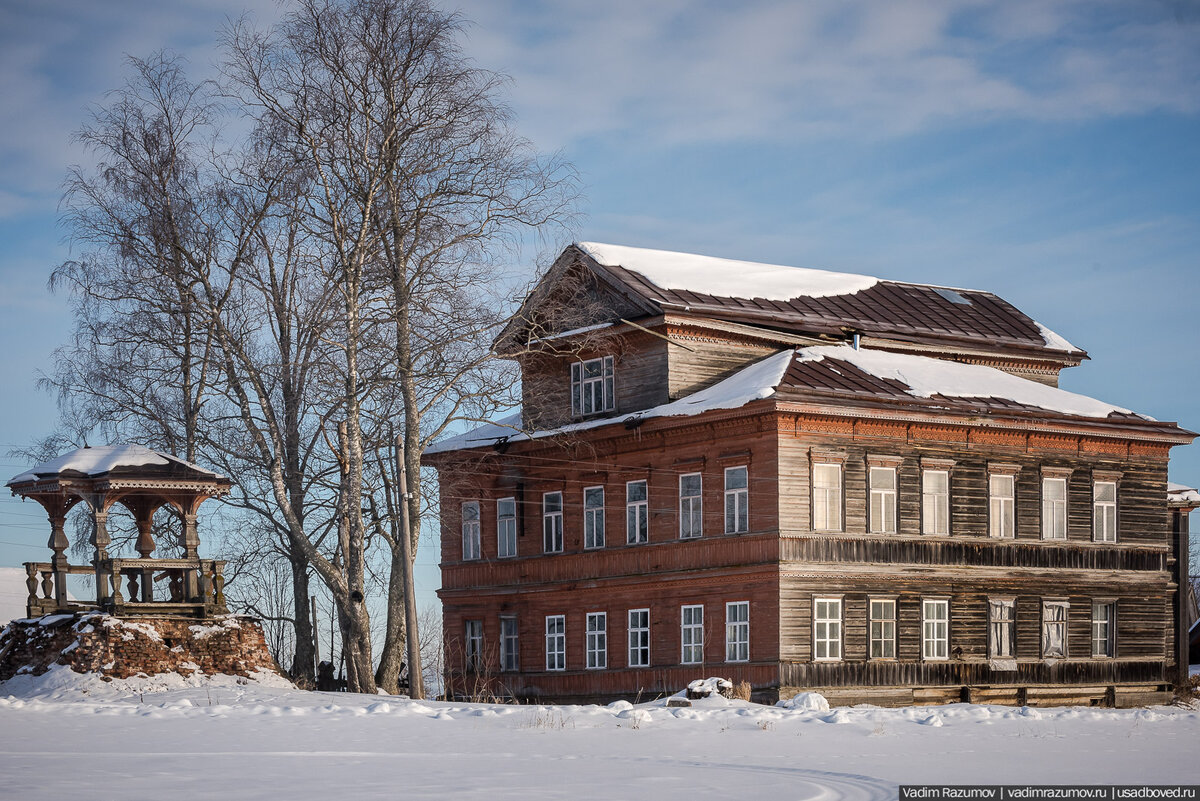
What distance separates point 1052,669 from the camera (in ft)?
128

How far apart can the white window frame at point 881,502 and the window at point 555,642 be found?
29.2 feet

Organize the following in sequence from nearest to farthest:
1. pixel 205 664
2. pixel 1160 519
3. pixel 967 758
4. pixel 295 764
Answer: pixel 295 764
pixel 967 758
pixel 205 664
pixel 1160 519

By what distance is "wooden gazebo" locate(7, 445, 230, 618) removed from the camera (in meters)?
32.5

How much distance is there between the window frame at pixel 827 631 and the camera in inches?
1379

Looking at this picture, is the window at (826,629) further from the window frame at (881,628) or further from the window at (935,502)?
the window at (935,502)

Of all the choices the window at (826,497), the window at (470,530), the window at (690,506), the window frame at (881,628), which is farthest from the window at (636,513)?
the window at (470,530)

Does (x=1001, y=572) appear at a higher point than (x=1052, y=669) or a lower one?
higher

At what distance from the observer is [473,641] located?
43.4 m

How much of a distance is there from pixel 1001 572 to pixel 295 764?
24129mm

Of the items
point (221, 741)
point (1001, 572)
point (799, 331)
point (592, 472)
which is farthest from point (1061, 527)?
point (221, 741)

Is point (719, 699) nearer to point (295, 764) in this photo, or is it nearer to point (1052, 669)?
point (295, 764)

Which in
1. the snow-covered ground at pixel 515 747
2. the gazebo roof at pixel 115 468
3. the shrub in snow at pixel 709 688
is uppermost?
the gazebo roof at pixel 115 468

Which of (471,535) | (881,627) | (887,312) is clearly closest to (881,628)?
(881,627)

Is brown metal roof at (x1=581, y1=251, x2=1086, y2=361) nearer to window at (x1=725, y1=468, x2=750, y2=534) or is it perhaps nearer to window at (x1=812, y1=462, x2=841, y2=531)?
window at (x1=725, y1=468, x2=750, y2=534)
